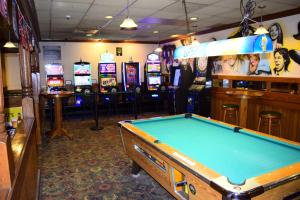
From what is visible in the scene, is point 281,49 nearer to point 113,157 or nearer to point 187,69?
point 187,69

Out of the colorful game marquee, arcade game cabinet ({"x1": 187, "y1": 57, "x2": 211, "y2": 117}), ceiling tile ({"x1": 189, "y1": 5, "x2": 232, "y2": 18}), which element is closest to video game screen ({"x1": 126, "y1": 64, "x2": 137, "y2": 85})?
arcade game cabinet ({"x1": 187, "y1": 57, "x2": 211, "y2": 117})

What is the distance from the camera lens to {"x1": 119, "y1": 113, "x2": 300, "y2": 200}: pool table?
153cm

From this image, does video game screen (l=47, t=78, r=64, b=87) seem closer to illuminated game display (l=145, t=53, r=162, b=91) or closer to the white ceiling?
the white ceiling

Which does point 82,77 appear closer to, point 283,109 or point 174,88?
point 174,88

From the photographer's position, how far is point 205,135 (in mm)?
2670

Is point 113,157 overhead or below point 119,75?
below

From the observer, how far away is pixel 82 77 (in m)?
7.97

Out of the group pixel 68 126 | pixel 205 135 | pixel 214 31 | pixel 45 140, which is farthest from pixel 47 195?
pixel 214 31

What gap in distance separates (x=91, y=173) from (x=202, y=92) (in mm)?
3958

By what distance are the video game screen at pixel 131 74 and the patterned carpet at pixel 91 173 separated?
3.54m

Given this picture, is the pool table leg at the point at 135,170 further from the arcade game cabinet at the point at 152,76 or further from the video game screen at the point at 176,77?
the arcade game cabinet at the point at 152,76

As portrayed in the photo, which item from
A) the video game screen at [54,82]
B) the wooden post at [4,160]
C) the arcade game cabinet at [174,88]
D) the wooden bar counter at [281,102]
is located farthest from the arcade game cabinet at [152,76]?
the wooden post at [4,160]

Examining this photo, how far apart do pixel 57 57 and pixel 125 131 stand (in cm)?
670

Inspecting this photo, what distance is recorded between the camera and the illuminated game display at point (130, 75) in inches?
335
